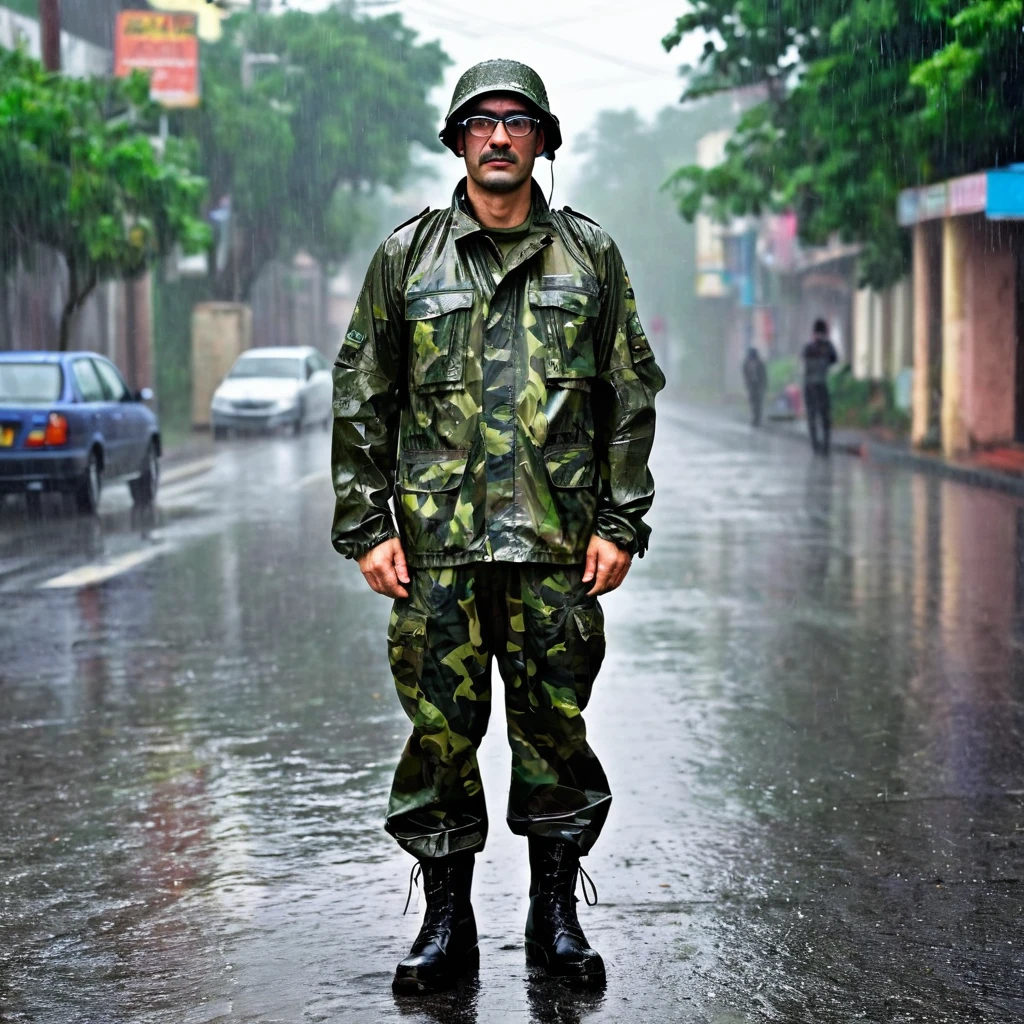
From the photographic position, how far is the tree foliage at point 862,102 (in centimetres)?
2017

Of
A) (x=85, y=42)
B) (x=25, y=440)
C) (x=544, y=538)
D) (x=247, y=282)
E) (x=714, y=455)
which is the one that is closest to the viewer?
(x=544, y=538)

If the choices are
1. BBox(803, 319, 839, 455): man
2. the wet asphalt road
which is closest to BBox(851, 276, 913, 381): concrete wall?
BBox(803, 319, 839, 455): man

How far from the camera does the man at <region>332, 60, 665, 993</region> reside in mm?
4082

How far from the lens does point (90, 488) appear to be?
16.6 meters

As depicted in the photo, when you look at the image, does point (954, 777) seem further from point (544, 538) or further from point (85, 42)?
point (85, 42)

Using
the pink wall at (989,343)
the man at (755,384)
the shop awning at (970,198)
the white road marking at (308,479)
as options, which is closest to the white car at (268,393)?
the man at (755,384)

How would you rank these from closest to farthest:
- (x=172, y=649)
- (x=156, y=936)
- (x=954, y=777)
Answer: (x=156, y=936), (x=954, y=777), (x=172, y=649)

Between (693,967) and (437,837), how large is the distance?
62cm

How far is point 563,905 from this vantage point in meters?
4.18

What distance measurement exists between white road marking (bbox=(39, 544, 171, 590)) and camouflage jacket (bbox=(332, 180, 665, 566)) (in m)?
7.93

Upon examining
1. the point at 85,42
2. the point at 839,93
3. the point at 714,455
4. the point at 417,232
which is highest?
the point at 85,42

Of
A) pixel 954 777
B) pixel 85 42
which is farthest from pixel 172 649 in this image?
pixel 85 42

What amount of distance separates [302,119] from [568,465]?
137ft

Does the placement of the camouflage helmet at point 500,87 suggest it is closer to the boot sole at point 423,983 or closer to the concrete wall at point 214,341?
the boot sole at point 423,983
